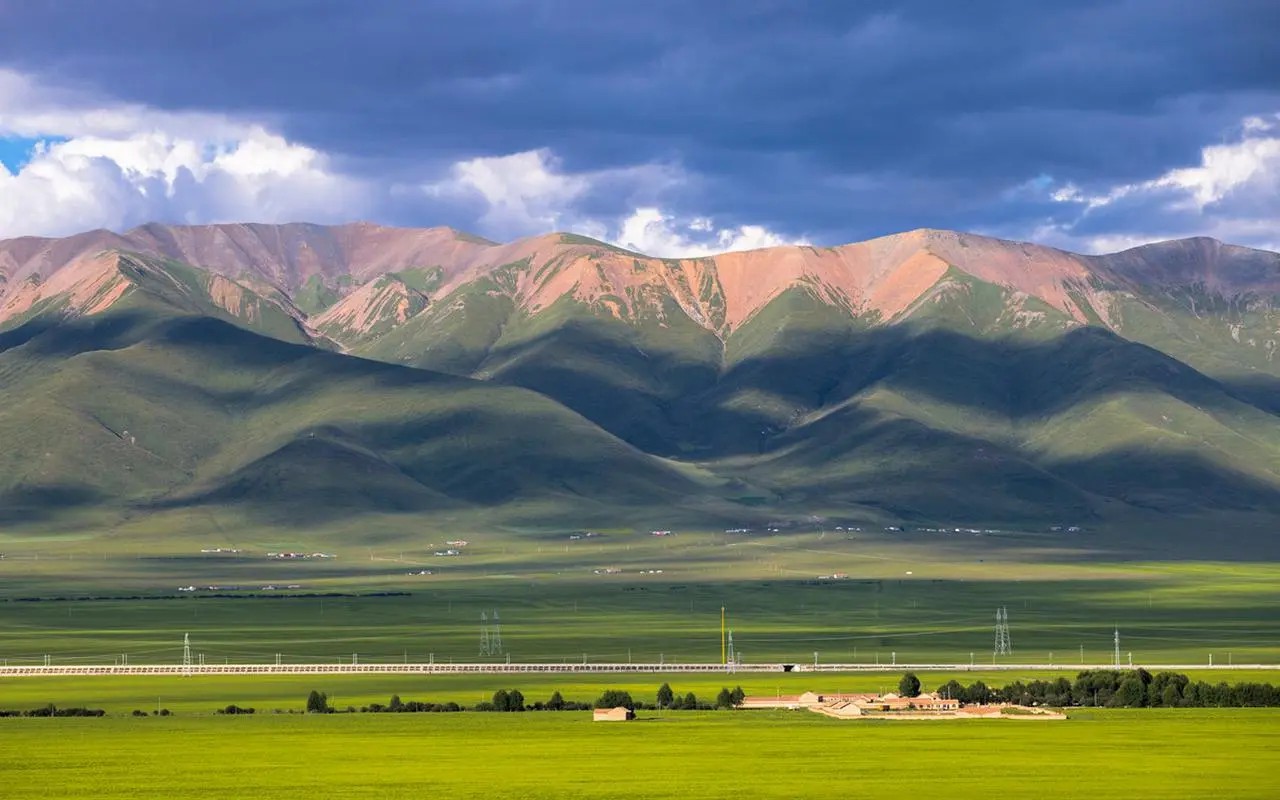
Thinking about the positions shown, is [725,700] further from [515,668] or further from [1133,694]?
[515,668]

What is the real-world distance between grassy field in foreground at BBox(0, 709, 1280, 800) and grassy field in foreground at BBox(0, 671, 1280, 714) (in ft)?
44.4

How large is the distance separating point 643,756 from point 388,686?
164 ft

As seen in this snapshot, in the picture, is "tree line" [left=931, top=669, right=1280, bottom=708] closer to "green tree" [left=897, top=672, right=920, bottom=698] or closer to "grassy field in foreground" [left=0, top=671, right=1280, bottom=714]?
"green tree" [left=897, top=672, right=920, bottom=698]

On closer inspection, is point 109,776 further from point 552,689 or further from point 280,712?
point 552,689

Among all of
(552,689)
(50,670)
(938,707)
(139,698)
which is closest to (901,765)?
(938,707)

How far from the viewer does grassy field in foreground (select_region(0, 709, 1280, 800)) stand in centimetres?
9525

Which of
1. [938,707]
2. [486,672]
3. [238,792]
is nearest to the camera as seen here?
[238,792]

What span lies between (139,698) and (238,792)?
54494mm

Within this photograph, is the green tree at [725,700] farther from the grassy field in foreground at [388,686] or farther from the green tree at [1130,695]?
the green tree at [1130,695]

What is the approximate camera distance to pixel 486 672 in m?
168

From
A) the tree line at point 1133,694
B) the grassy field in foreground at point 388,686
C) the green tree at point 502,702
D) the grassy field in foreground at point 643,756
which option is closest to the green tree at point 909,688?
the tree line at point 1133,694

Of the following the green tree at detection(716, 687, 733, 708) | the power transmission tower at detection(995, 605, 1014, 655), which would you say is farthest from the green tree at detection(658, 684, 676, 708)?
the power transmission tower at detection(995, 605, 1014, 655)

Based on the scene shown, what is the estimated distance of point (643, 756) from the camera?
10812 cm

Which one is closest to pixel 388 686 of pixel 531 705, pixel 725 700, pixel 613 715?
pixel 531 705
